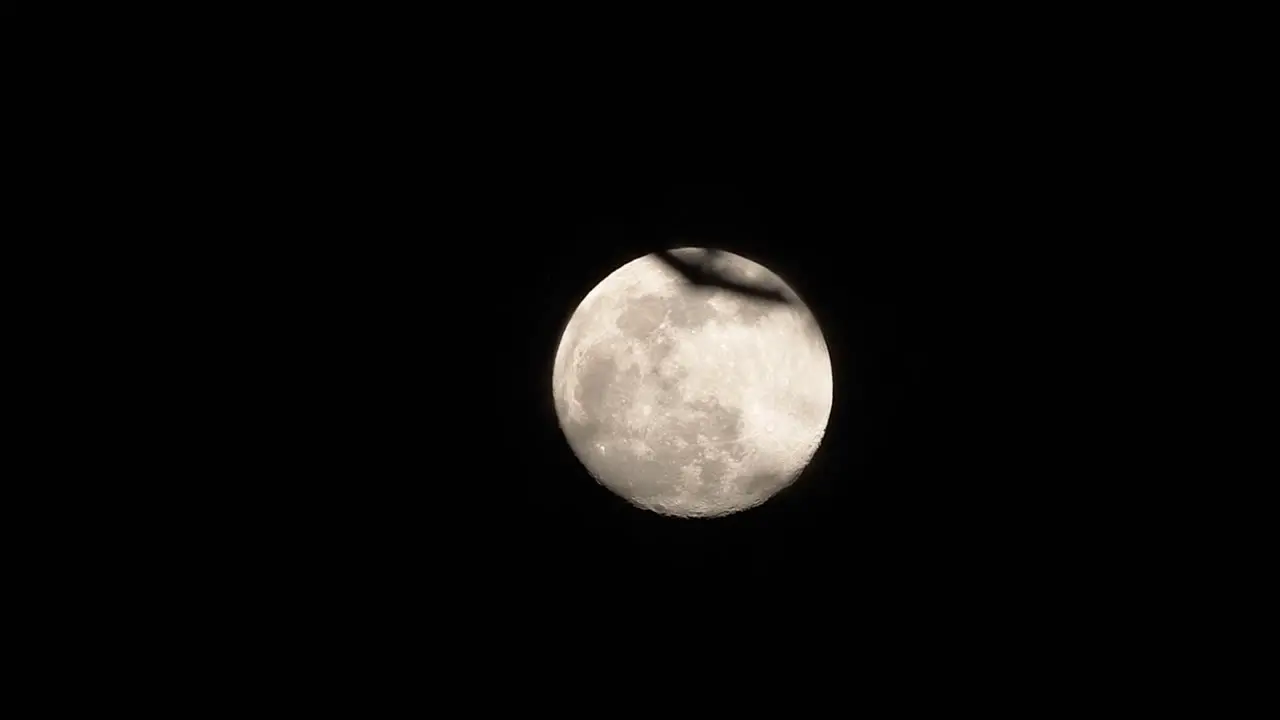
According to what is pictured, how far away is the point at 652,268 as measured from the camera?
215cm

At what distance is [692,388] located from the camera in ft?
6.46

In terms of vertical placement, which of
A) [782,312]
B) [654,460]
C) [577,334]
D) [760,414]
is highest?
[782,312]

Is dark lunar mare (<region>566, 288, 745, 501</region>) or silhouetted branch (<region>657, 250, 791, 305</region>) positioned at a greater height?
silhouetted branch (<region>657, 250, 791, 305</region>)

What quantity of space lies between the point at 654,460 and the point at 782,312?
59cm

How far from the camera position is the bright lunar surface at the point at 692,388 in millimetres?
1980

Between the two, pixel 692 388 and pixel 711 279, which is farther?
pixel 711 279

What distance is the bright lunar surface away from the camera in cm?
198

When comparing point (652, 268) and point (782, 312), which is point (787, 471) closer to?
point (782, 312)

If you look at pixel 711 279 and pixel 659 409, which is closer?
pixel 659 409

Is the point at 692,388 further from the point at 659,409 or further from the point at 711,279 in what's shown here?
the point at 711,279

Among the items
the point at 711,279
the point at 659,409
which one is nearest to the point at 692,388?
the point at 659,409

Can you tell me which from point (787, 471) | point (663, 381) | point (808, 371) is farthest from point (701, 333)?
point (787, 471)

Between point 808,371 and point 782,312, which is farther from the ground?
point 782,312

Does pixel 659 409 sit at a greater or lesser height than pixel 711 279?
lesser
